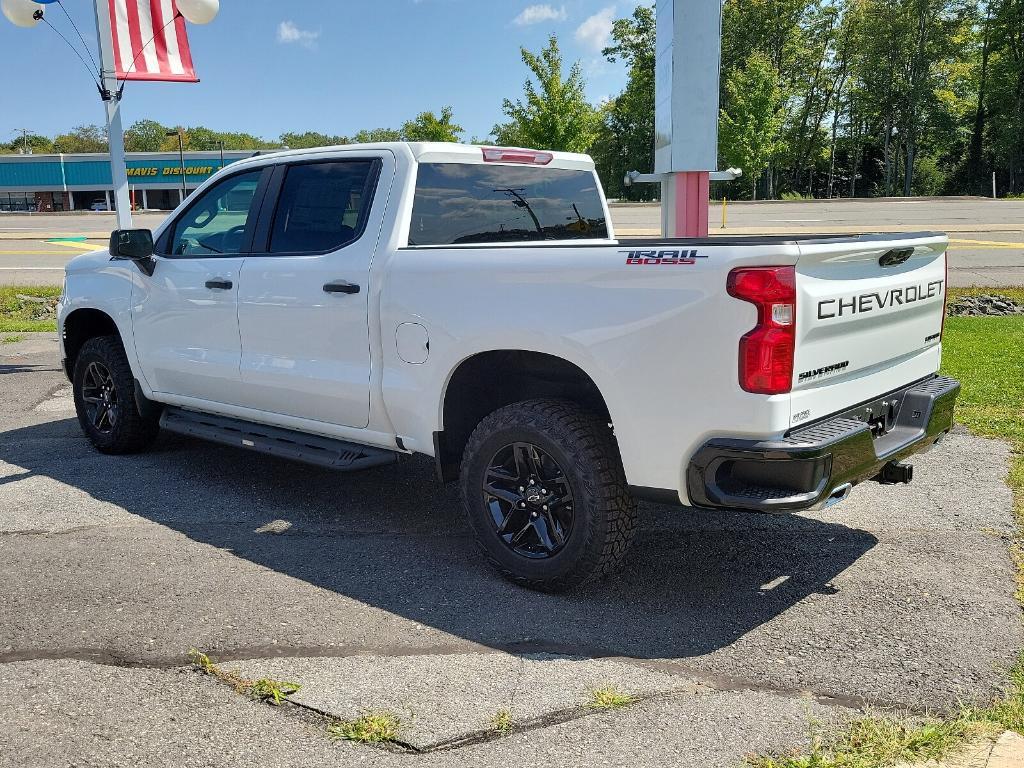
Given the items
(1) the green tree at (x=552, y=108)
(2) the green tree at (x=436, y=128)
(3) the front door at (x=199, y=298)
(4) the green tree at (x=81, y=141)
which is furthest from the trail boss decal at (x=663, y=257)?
(4) the green tree at (x=81, y=141)

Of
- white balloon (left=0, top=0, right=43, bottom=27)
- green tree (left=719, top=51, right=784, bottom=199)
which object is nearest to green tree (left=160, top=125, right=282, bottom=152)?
green tree (left=719, top=51, right=784, bottom=199)

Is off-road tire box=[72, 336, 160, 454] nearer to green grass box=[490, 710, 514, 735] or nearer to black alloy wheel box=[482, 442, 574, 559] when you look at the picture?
black alloy wheel box=[482, 442, 574, 559]

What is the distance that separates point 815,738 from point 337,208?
333 centimetres

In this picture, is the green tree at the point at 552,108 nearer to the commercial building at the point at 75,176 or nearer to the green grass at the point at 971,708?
the green grass at the point at 971,708

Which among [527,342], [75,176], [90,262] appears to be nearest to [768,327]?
[527,342]

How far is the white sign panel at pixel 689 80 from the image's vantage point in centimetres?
728

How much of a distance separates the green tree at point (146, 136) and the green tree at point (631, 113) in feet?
279

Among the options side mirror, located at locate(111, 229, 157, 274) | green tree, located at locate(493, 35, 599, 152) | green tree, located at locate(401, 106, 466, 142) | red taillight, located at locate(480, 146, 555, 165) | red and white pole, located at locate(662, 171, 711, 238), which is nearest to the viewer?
red taillight, located at locate(480, 146, 555, 165)

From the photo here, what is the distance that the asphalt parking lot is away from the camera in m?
2.84

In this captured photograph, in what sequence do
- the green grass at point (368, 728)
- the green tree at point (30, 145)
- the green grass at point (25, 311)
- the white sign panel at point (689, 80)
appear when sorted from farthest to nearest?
the green tree at point (30, 145) < the green grass at point (25, 311) < the white sign panel at point (689, 80) < the green grass at point (368, 728)

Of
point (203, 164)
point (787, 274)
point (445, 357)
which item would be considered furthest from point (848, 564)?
point (203, 164)

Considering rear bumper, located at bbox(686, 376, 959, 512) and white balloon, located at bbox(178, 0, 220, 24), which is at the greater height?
white balloon, located at bbox(178, 0, 220, 24)

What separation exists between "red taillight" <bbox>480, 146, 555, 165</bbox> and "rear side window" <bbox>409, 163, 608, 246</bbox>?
1.7 inches

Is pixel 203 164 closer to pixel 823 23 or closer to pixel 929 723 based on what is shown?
pixel 823 23
